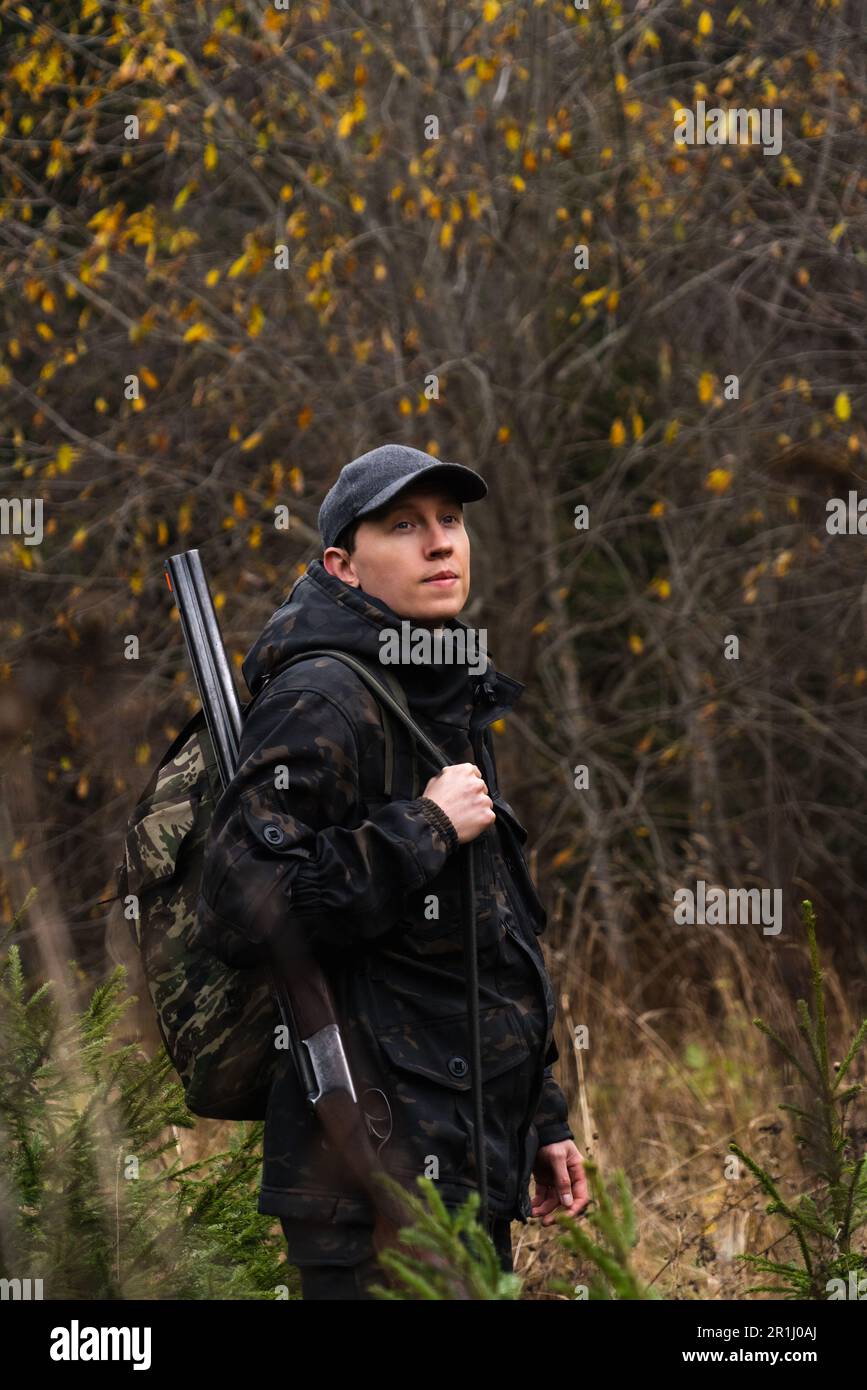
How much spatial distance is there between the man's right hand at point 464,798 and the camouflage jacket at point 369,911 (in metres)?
0.02

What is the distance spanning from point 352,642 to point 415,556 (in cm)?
18

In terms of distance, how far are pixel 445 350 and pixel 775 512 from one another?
1.85 metres

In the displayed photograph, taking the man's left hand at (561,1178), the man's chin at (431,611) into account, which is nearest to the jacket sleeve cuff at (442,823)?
the man's chin at (431,611)

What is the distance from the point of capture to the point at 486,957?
251 cm

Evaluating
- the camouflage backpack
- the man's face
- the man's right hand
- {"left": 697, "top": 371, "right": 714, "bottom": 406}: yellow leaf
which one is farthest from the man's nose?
{"left": 697, "top": 371, "right": 714, "bottom": 406}: yellow leaf

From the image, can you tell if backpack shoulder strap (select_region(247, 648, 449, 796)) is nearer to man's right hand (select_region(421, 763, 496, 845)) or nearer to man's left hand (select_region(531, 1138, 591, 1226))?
man's right hand (select_region(421, 763, 496, 845))

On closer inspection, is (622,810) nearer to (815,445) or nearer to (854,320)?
(815,445)

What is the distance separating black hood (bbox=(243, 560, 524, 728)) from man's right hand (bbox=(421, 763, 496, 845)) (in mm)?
145

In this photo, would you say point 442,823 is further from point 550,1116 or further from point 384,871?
point 550,1116

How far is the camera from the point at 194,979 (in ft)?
7.98

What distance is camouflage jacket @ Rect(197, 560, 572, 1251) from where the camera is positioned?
7.54ft

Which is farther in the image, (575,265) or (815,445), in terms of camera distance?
(815,445)
